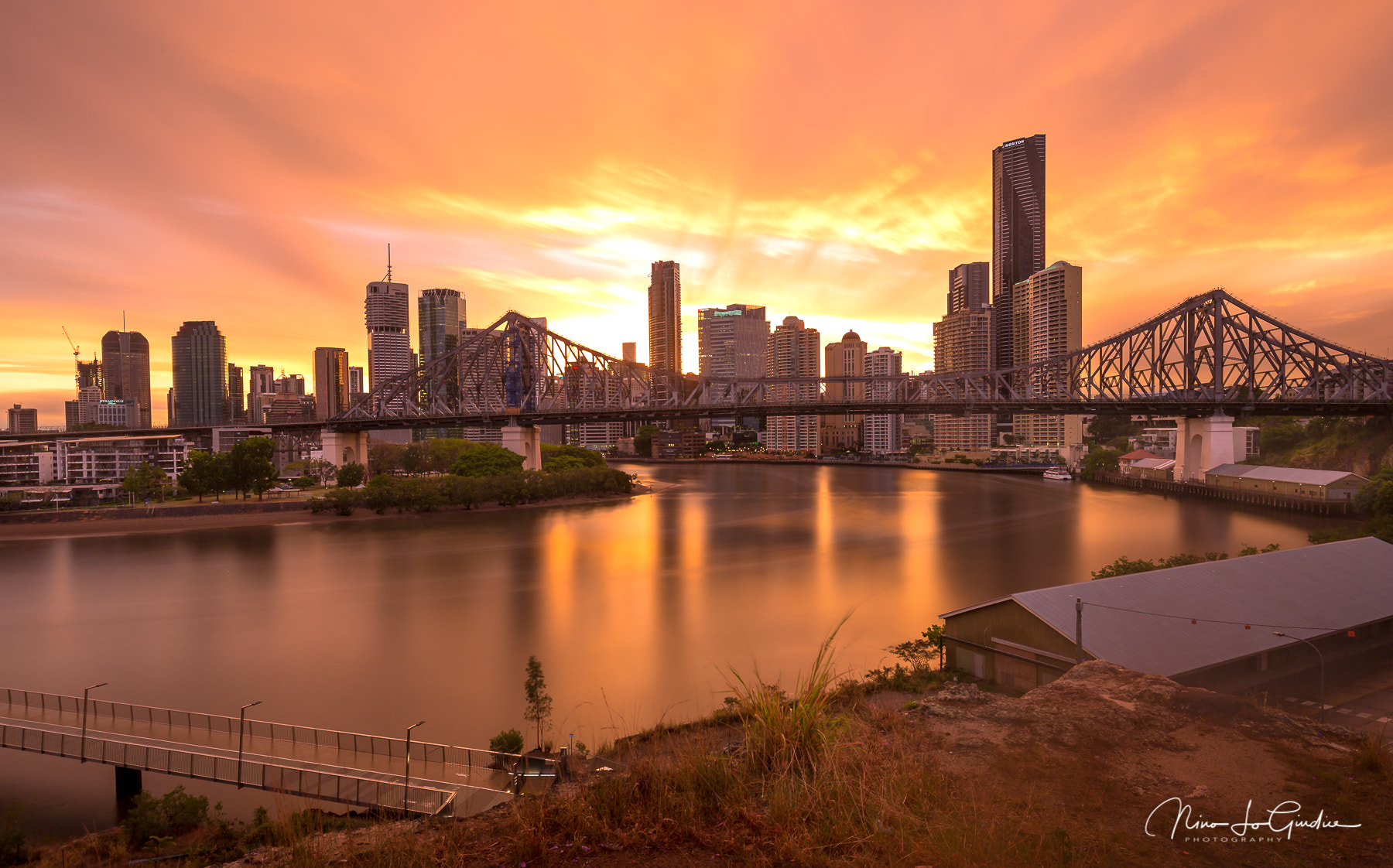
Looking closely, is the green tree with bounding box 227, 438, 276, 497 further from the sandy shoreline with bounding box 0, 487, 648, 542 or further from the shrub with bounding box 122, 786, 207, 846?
the shrub with bounding box 122, 786, 207, 846

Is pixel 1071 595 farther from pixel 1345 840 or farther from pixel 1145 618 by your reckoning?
pixel 1345 840

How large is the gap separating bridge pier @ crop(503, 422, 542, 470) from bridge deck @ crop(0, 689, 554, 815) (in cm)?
4036

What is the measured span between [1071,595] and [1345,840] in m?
6.64

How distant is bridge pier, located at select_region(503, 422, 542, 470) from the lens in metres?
49.6

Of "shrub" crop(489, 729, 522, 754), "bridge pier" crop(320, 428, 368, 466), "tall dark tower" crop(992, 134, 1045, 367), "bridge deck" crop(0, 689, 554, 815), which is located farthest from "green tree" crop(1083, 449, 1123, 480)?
"tall dark tower" crop(992, 134, 1045, 367)

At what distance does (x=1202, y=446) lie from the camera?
44312mm

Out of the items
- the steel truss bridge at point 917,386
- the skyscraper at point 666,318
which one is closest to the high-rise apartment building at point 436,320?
the skyscraper at point 666,318

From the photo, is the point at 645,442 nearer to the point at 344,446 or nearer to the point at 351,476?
the point at 344,446

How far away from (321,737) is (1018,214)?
16587 cm

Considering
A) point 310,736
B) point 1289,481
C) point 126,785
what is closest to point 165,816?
point 126,785

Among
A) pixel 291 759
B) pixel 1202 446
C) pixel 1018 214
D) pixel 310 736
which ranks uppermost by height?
pixel 1018 214

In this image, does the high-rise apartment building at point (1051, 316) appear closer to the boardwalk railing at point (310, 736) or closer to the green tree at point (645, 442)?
the green tree at point (645, 442)

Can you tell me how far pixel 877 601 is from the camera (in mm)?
16547

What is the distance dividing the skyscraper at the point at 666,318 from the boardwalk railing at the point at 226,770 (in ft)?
513
